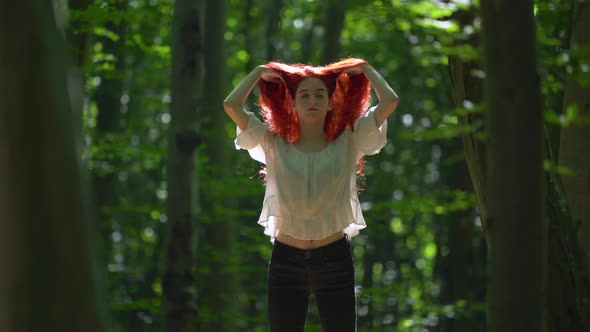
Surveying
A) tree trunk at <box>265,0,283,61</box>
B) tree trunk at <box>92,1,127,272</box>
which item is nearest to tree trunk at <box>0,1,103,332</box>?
tree trunk at <box>92,1,127,272</box>

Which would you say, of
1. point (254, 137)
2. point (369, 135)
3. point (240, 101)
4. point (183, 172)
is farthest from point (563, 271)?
point (183, 172)

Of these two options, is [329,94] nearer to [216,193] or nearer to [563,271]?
[563,271]

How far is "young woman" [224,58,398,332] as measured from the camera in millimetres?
4906

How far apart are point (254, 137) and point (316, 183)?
1.45ft

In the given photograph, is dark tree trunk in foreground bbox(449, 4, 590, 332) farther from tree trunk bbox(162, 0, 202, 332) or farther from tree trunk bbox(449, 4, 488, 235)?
tree trunk bbox(162, 0, 202, 332)

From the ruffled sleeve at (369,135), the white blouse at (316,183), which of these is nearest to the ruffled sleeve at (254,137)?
the white blouse at (316,183)

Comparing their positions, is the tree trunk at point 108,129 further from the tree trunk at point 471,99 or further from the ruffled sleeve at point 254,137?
the tree trunk at point 471,99

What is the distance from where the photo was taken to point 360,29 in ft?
69.2

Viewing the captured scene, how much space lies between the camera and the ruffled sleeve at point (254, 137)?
16.7 ft

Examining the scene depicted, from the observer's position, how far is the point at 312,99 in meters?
5.11

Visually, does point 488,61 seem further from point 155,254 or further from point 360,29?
point 360,29

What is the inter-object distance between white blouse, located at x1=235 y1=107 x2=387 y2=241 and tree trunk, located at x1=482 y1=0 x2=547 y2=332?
4.63 feet

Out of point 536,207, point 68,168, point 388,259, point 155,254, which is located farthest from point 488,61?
point 388,259

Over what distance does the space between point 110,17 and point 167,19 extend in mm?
9745
